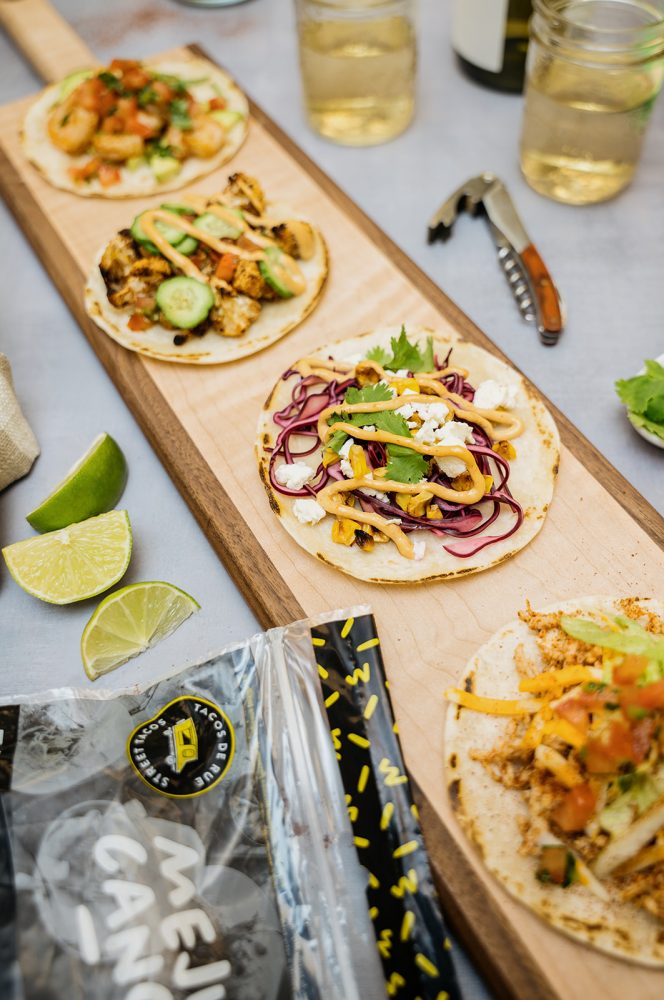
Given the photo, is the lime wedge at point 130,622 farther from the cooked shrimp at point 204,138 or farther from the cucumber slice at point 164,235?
the cooked shrimp at point 204,138

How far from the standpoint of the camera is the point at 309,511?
7.59ft

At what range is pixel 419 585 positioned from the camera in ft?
7.39

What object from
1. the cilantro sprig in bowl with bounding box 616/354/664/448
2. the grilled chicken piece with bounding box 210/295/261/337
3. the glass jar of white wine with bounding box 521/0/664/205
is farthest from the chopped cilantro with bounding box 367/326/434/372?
the glass jar of white wine with bounding box 521/0/664/205

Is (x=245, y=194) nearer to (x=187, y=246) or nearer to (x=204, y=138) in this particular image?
(x=187, y=246)

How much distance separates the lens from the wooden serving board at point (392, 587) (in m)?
1.75

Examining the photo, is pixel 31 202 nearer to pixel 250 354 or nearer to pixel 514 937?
pixel 250 354

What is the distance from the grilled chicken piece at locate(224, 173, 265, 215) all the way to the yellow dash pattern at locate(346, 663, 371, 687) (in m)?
1.90

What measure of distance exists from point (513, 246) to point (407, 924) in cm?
235

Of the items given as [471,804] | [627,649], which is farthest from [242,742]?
[627,649]

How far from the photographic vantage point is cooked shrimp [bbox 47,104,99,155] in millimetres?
3451

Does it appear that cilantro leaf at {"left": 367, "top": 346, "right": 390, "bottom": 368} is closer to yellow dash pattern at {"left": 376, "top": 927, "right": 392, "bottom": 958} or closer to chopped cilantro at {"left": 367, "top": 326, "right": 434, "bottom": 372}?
chopped cilantro at {"left": 367, "top": 326, "right": 434, "bottom": 372}

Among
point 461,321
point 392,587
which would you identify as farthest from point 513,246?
point 392,587

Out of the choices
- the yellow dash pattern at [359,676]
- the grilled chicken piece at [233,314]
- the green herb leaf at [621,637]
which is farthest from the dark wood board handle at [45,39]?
the green herb leaf at [621,637]

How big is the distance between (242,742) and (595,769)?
2.75 feet
